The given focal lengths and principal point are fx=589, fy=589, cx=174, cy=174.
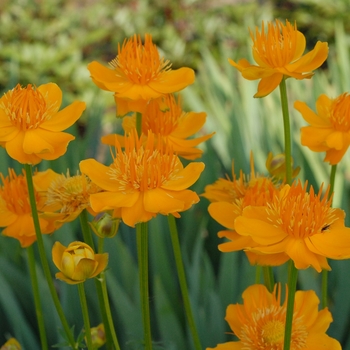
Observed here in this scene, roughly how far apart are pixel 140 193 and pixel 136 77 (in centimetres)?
16

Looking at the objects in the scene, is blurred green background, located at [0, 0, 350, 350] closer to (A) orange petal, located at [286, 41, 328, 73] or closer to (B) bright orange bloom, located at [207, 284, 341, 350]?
(B) bright orange bloom, located at [207, 284, 341, 350]

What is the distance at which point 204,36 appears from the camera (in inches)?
138

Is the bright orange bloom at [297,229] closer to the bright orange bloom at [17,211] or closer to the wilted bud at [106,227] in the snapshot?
the wilted bud at [106,227]

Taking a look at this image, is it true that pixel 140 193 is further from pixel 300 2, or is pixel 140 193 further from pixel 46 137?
pixel 300 2

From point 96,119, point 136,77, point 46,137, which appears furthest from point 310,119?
point 96,119

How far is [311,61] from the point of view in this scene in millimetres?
699

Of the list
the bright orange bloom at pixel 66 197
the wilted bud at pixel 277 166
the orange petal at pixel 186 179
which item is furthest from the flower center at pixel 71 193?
the wilted bud at pixel 277 166

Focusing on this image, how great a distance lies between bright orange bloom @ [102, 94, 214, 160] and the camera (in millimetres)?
729

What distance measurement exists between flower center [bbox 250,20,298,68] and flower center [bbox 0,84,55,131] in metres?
0.27

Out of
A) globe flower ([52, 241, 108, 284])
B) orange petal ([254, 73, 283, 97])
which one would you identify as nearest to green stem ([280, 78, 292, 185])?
orange petal ([254, 73, 283, 97])

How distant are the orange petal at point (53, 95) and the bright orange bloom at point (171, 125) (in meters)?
0.07

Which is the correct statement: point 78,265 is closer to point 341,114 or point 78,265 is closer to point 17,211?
point 17,211

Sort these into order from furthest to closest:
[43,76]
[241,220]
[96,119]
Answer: [43,76] < [96,119] < [241,220]

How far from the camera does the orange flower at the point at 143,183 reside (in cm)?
58
